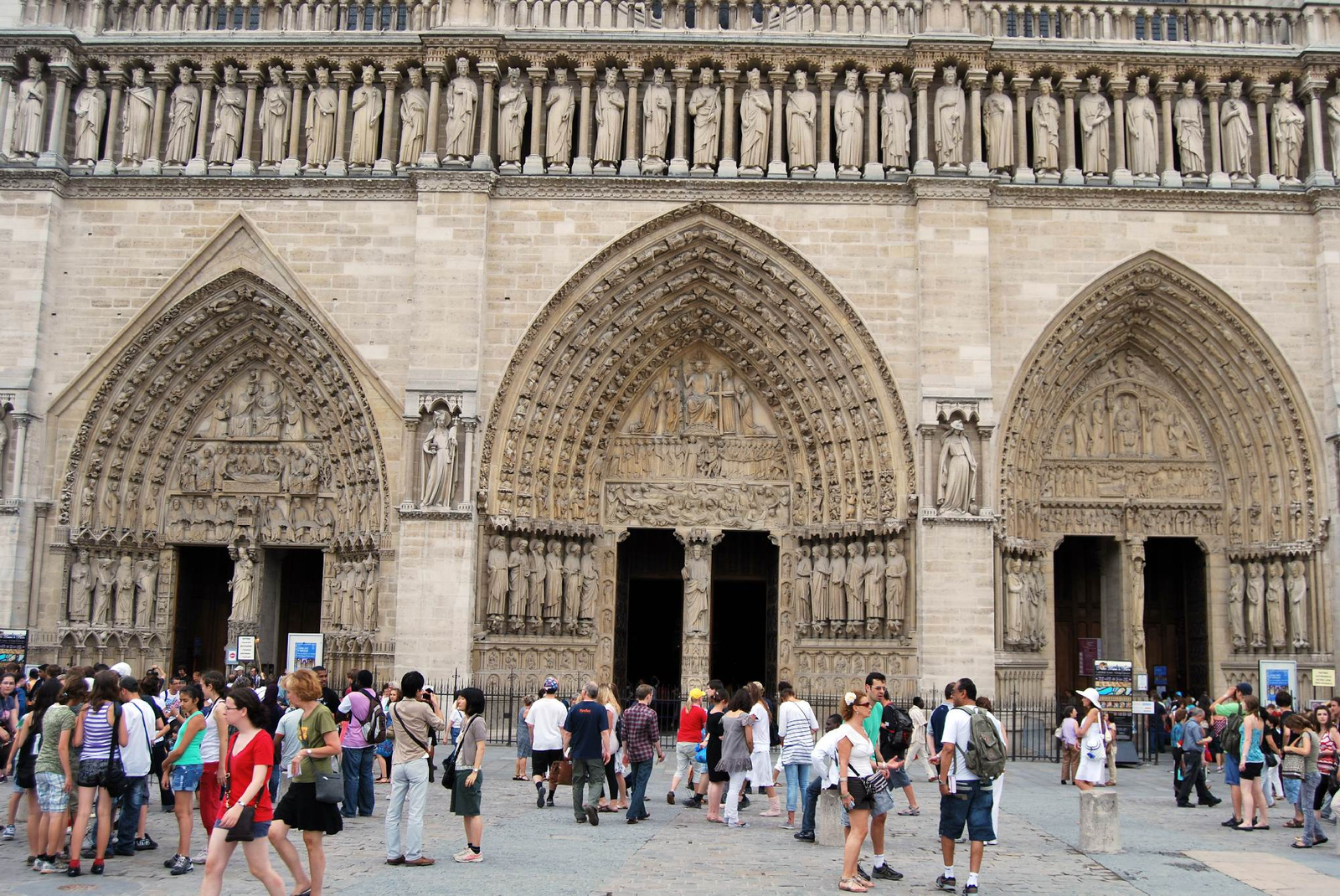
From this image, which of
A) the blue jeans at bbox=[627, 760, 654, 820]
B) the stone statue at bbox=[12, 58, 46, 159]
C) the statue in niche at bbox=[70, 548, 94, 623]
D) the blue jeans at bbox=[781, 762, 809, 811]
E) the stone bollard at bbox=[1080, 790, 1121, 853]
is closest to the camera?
the stone bollard at bbox=[1080, 790, 1121, 853]

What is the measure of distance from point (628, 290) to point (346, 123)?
5.38 metres

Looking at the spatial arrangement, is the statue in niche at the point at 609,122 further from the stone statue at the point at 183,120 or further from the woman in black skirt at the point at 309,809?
the woman in black skirt at the point at 309,809

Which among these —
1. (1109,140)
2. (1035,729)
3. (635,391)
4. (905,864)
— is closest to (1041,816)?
(905,864)

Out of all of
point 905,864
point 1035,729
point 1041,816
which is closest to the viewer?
point 905,864

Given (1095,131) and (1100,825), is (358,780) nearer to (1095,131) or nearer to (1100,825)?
(1100,825)

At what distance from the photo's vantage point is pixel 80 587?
20531mm

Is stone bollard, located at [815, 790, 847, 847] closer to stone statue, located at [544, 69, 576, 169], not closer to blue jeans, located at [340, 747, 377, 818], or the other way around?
blue jeans, located at [340, 747, 377, 818]

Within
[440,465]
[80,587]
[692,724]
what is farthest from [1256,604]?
[80,587]

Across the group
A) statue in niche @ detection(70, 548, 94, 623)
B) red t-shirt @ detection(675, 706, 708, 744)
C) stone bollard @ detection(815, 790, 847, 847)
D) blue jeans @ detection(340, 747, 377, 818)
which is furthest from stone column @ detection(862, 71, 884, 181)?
statue in niche @ detection(70, 548, 94, 623)

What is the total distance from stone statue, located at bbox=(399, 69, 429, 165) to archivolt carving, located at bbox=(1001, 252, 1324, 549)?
10364 mm

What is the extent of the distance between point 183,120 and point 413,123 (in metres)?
3.86

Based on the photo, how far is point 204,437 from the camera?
21766mm

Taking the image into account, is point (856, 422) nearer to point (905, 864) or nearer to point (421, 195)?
point (421, 195)

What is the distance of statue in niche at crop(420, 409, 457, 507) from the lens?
19625 millimetres
